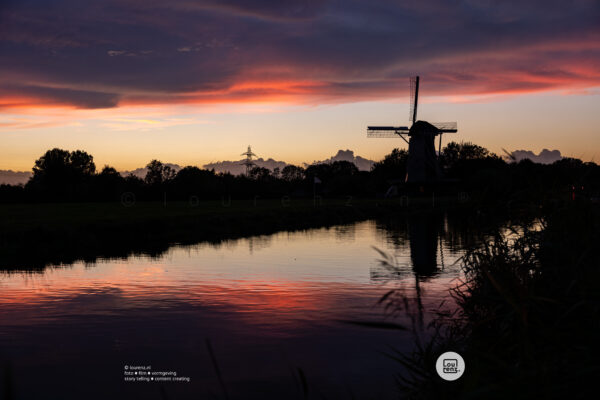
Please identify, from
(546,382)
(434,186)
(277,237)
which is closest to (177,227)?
(277,237)

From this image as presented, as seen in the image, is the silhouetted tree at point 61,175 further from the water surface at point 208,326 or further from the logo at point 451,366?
the logo at point 451,366

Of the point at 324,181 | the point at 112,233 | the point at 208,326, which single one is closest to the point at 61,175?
the point at 324,181

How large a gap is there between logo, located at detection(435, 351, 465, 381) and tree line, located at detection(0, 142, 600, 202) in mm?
3980

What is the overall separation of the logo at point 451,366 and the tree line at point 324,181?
398cm

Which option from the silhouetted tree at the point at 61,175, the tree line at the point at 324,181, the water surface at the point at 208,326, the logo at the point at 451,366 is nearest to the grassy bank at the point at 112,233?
the water surface at the point at 208,326

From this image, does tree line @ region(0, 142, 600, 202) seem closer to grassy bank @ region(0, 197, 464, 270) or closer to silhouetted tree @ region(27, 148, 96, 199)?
silhouetted tree @ region(27, 148, 96, 199)

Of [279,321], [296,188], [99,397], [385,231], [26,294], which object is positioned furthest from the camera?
[296,188]

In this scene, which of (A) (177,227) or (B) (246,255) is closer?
(B) (246,255)

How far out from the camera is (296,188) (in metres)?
137

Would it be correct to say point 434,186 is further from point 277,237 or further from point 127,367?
point 127,367

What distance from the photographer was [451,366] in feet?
21.6

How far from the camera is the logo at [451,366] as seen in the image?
6461mm

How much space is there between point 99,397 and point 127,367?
1337 mm

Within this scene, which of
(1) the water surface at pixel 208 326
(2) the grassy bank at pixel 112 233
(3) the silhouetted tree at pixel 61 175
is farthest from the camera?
(3) the silhouetted tree at pixel 61 175
